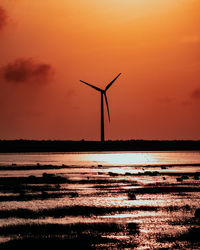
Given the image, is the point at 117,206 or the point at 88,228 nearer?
the point at 88,228

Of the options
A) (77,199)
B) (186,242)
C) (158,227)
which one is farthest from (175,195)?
(186,242)

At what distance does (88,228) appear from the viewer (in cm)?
3531

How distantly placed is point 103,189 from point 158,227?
2612cm

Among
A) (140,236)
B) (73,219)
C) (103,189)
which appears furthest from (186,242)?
(103,189)

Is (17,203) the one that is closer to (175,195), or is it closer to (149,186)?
(175,195)

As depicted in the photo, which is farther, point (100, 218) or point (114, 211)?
point (114, 211)

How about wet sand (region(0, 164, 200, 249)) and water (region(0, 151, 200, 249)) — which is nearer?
wet sand (region(0, 164, 200, 249))

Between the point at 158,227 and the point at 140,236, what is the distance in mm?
3216

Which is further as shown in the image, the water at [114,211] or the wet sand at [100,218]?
the water at [114,211]

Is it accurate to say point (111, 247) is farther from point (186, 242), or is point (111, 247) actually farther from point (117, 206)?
point (117, 206)

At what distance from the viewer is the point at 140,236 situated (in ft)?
106

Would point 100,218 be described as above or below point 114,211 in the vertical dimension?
below

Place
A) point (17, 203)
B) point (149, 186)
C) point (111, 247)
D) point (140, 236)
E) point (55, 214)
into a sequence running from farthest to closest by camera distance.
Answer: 1. point (149, 186)
2. point (17, 203)
3. point (55, 214)
4. point (140, 236)
5. point (111, 247)

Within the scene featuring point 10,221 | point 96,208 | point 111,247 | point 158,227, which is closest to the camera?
point 111,247
